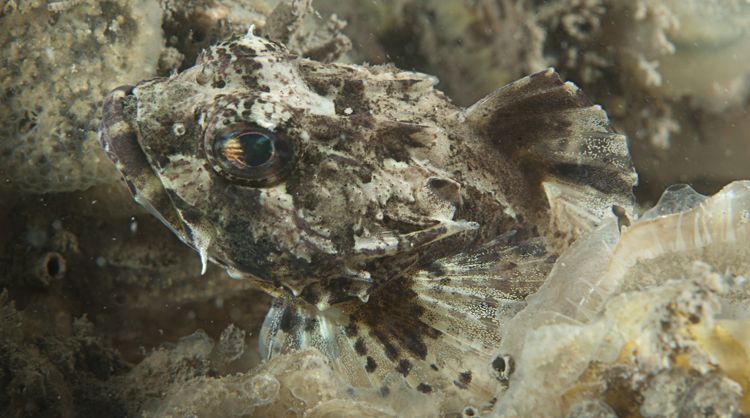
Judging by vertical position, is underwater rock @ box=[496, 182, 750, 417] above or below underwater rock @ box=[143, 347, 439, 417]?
above

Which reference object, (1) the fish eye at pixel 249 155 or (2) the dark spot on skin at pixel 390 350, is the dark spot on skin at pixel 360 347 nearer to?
(2) the dark spot on skin at pixel 390 350

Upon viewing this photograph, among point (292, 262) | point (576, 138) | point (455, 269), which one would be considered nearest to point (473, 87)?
point (576, 138)

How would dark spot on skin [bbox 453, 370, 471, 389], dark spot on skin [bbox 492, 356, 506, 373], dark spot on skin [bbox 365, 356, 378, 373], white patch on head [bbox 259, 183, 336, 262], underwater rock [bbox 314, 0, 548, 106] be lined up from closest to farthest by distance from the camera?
dark spot on skin [bbox 492, 356, 506, 373] < dark spot on skin [bbox 453, 370, 471, 389] < white patch on head [bbox 259, 183, 336, 262] < dark spot on skin [bbox 365, 356, 378, 373] < underwater rock [bbox 314, 0, 548, 106]

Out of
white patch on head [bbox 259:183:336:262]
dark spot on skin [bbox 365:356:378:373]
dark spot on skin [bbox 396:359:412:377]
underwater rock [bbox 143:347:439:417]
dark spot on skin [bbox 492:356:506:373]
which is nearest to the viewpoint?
dark spot on skin [bbox 492:356:506:373]

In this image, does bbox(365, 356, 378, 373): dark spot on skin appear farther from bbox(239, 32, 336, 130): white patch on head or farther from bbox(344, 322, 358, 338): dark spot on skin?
bbox(239, 32, 336, 130): white patch on head

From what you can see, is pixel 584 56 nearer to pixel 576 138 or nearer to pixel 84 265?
pixel 576 138

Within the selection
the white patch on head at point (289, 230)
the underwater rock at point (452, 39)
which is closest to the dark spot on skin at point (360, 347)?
the white patch on head at point (289, 230)

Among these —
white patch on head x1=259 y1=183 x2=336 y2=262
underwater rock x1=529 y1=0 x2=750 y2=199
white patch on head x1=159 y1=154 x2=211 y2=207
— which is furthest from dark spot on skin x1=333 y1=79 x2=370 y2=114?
underwater rock x1=529 y1=0 x2=750 y2=199
